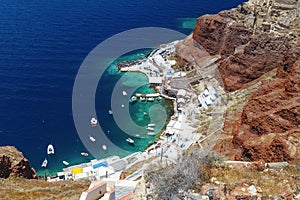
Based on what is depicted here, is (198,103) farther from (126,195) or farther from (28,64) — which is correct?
(126,195)

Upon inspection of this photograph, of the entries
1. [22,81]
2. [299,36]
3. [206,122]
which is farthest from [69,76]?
[299,36]

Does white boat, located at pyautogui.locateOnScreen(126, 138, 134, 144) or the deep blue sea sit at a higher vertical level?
the deep blue sea

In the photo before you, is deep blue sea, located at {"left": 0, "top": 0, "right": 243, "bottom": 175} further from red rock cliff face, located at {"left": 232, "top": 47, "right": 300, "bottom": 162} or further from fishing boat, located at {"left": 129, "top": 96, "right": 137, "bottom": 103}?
red rock cliff face, located at {"left": 232, "top": 47, "right": 300, "bottom": 162}

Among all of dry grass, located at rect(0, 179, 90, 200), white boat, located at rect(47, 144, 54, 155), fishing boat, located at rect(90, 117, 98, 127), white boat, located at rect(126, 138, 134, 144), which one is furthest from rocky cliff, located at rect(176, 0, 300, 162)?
white boat, located at rect(47, 144, 54, 155)

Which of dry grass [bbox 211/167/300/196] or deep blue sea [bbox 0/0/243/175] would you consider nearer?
dry grass [bbox 211/167/300/196]

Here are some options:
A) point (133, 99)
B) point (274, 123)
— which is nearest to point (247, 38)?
point (133, 99)

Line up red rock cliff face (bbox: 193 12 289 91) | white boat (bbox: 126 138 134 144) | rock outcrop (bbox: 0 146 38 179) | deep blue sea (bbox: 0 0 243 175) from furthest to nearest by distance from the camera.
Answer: deep blue sea (bbox: 0 0 243 175)
red rock cliff face (bbox: 193 12 289 91)
white boat (bbox: 126 138 134 144)
rock outcrop (bbox: 0 146 38 179)

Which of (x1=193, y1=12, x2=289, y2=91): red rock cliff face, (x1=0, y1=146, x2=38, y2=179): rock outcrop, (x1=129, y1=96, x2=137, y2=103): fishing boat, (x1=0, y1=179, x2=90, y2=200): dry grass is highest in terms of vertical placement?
(x1=193, y1=12, x2=289, y2=91): red rock cliff face

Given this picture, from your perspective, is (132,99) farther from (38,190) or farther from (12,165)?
(38,190)
